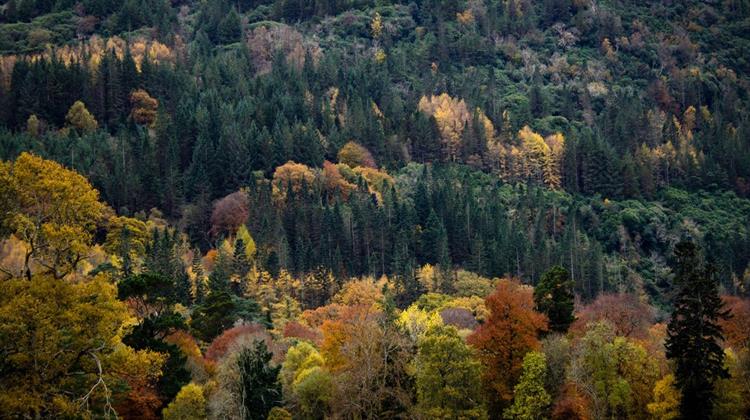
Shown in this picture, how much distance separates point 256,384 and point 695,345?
106ft

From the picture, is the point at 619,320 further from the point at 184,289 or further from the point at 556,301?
the point at 184,289

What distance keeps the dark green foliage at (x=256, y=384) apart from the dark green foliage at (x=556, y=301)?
105 ft

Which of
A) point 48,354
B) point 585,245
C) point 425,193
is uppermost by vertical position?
point 48,354

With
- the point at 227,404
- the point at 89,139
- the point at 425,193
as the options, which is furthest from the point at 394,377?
the point at 89,139

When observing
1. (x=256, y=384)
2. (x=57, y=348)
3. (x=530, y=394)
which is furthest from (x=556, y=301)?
(x=57, y=348)

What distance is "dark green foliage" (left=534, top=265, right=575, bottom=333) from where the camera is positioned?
8906 cm

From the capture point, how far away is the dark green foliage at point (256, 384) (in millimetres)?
66250

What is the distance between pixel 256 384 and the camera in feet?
220

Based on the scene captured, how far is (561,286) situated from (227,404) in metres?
37.4

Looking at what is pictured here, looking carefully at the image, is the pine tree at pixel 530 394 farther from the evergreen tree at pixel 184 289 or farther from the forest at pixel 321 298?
the evergreen tree at pixel 184 289

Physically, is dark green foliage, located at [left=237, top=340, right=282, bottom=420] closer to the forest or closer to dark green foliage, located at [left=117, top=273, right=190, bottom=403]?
the forest

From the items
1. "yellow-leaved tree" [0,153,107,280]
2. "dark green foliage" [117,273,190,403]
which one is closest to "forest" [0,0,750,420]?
"yellow-leaved tree" [0,153,107,280]

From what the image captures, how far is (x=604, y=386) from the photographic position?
242 ft

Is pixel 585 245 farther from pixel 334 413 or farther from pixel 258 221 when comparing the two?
pixel 334 413
